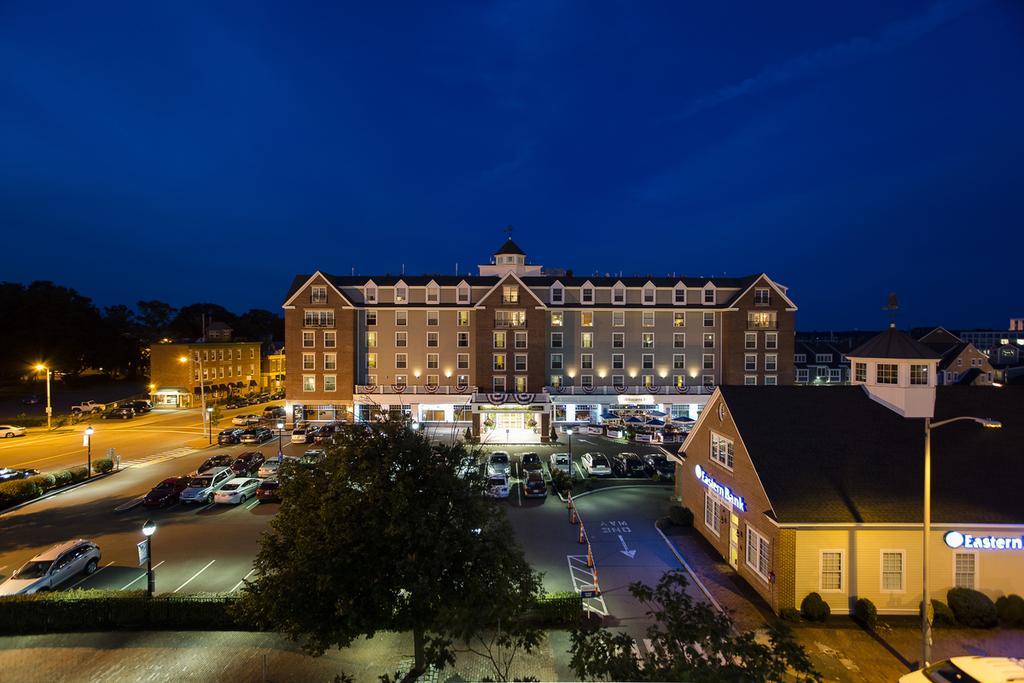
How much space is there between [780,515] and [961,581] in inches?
252

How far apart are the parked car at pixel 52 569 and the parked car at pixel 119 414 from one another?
4514 centimetres

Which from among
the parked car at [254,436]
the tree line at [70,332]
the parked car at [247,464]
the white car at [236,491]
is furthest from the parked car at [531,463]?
the tree line at [70,332]

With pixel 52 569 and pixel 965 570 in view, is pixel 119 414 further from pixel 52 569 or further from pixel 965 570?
pixel 965 570

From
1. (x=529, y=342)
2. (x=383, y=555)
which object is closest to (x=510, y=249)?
(x=529, y=342)

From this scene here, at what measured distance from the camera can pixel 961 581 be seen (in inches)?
612

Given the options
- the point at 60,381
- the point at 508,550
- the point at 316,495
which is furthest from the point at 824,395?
the point at 60,381

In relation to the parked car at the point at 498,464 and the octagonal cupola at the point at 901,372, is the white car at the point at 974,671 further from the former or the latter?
the parked car at the point at 498,464

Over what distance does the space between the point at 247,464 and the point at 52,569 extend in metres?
15.7

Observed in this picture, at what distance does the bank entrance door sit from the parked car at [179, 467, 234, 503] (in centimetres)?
2721

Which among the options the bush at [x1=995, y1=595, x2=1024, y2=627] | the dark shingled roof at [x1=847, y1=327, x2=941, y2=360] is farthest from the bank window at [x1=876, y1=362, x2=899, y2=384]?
the bush at [x1=995, y1=595, x2=1024, y2=627]

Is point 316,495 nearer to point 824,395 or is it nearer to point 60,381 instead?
→ point 824,395

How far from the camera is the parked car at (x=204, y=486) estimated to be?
26531mm

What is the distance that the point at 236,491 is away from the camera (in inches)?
1054

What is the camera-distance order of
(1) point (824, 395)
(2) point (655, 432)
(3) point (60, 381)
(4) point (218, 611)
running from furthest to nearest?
(3) point (60, 381), (2) point (655, 432), (1) point (824, 395), (4) point (218, 611)
